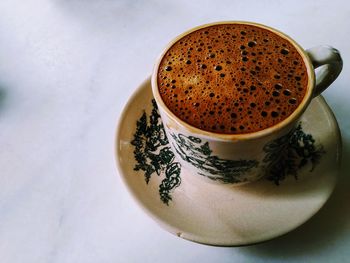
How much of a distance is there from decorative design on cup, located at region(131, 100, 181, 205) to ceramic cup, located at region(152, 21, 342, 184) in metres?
0.04

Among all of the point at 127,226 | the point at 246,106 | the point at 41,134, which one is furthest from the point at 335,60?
the point at 41,134

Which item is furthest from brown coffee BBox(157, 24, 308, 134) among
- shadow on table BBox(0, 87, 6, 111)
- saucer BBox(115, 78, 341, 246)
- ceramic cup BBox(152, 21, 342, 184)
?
shadow on table BBox(0, 87, 6, 111)

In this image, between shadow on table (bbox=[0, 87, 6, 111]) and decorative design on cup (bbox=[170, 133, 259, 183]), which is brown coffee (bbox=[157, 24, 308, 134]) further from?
shadow on table (bbox=[0, 87, 6, 111])

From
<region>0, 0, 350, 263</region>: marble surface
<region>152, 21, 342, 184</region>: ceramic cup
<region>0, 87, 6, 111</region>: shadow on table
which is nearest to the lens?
<region>152, 21, 342, 184</region>: ceramic cup

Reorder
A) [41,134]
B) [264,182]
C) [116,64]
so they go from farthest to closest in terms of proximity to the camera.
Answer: [116,64] → [41,134] → [264,182]

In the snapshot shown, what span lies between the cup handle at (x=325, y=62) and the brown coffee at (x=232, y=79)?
0.03m

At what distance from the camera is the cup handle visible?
0.57 m

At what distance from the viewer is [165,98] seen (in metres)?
0.56

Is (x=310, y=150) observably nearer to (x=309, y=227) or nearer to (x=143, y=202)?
(x=309, y=227)

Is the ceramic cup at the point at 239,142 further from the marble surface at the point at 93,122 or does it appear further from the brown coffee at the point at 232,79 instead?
the marble surface at the point at 93,122

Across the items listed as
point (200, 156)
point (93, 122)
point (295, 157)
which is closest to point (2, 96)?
point (93, 122)

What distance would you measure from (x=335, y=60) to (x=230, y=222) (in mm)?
290

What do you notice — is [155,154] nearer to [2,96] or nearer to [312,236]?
[312,236]

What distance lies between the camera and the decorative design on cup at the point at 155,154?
2.15 ft
